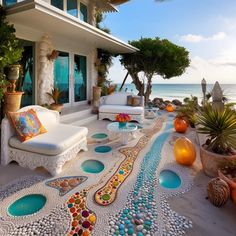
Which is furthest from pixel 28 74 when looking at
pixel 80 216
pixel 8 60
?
pixel 80 216

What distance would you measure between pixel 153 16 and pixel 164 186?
1043 cm

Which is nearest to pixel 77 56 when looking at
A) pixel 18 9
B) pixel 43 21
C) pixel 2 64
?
pixel 43 21

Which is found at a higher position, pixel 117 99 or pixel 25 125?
pixel 117 99

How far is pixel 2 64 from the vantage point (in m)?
3.66

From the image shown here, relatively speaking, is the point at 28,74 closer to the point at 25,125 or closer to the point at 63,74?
the point at 63,74

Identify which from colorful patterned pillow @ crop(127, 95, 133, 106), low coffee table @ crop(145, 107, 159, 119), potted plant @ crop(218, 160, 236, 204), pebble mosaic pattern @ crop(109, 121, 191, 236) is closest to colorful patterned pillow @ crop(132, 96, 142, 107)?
colorful patterned pillow @ crop(127, 95, 133, 106)

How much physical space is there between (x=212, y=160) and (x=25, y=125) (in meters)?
3.22

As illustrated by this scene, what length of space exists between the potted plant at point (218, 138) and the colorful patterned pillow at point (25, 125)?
2.94 metres

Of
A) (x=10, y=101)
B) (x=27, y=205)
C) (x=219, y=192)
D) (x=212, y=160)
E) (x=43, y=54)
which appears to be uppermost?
(x=43, y=54)

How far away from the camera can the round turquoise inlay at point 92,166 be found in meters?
3.11

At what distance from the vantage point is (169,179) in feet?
9.47

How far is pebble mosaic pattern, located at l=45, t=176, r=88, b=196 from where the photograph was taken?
254 cm

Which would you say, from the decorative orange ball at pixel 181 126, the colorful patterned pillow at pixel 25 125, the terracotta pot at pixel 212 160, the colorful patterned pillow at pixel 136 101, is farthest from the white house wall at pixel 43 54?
the terracotta pot at pixel 212 160

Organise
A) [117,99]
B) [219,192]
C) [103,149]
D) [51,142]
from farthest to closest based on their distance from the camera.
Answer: [117,99]
[103,149]
[51,142]
[219,192]
